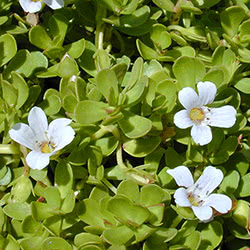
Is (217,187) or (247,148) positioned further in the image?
(247,148)

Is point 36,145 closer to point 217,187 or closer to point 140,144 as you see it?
point 140,144

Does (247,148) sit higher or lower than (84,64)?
lower

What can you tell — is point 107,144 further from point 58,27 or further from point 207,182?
point 58,27

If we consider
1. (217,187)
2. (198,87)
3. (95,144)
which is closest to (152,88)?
(198,87)

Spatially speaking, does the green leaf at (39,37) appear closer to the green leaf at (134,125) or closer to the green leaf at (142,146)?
the green leaf at (134,125)

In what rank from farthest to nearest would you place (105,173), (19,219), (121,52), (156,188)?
(121,52) < (105,173) < (19,219) < (156,188)

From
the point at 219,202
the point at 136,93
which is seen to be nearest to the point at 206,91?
the point at 136,93
